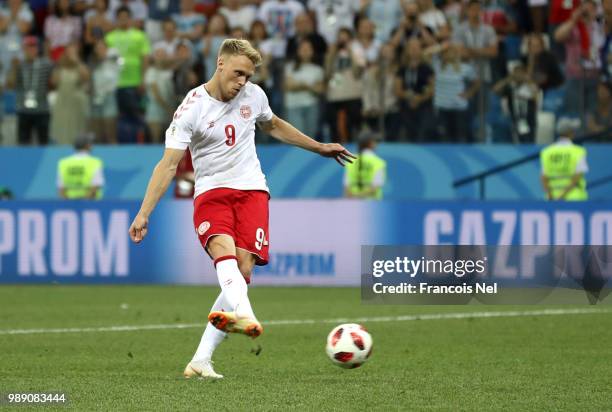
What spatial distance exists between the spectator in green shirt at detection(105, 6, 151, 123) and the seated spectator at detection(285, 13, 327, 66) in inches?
91.5

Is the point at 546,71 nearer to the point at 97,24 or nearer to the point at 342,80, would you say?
the point at 342,80

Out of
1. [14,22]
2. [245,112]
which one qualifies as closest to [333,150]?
[245,112]

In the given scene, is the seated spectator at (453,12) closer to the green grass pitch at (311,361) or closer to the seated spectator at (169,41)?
the seated spectator at (169,41)

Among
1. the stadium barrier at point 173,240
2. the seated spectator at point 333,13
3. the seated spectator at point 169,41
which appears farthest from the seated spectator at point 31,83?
the seated spectator at point 333,13

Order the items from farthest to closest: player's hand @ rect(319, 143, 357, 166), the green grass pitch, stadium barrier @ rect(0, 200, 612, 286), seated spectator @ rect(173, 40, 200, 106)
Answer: seated spectator @ rect(173, 40, 200, 106)
stadium barrier @ rect(0, 200, 612, 286)
player's hand @ rect(319, 143, 357, 166)
the green grass pitch

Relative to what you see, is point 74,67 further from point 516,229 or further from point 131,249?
point 516,229

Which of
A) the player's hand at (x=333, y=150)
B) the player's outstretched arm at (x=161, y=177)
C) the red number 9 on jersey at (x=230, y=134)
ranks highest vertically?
the red number 9 on jersey at (x=230, y=134)

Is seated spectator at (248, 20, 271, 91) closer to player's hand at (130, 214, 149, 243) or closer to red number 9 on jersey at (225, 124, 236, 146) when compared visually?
red number 9 on jersey at (225, 124, 236, 146)

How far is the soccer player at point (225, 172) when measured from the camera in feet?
27.5

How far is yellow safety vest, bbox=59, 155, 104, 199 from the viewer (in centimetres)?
1945

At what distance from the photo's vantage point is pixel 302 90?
1967 cm

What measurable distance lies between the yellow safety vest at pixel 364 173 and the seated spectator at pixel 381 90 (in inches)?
33.3

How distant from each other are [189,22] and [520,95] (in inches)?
213

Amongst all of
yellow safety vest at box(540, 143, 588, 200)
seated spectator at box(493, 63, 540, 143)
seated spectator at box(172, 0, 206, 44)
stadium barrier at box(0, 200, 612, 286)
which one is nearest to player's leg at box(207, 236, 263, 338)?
stadium barrier at box(0, 200, 612, 286)
